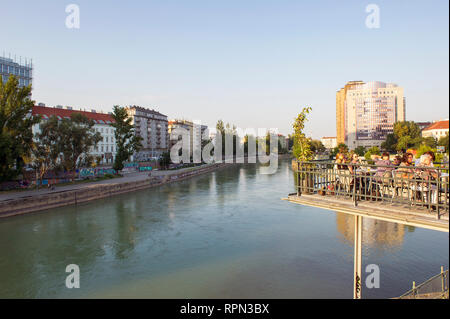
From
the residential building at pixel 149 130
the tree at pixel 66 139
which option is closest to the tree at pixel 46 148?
the tree at pixel 66 139

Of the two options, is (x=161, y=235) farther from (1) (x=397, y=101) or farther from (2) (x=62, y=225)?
(1) (x=397, y=101)

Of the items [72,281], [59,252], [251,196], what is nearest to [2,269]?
[59,252]

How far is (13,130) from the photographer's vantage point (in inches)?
1235

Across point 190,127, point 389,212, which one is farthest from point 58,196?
point 190,127

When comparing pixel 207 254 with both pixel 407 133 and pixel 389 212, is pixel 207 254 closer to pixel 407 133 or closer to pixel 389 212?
pixel 389 212

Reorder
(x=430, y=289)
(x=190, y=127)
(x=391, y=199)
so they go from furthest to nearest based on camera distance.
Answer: (x=190, y=127) → (x=430, y=289) → (x=391, y=199)

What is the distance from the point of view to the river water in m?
13.0

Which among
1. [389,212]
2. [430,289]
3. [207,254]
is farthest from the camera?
[207,254]

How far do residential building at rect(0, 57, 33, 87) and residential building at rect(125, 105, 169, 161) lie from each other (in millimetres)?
37422

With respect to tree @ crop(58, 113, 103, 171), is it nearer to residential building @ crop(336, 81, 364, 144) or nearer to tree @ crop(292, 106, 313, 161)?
tree @ crop(292, 106, 313, 161)

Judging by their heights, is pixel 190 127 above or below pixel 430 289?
above

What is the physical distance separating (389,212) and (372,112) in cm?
14743

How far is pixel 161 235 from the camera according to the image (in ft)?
67.4
